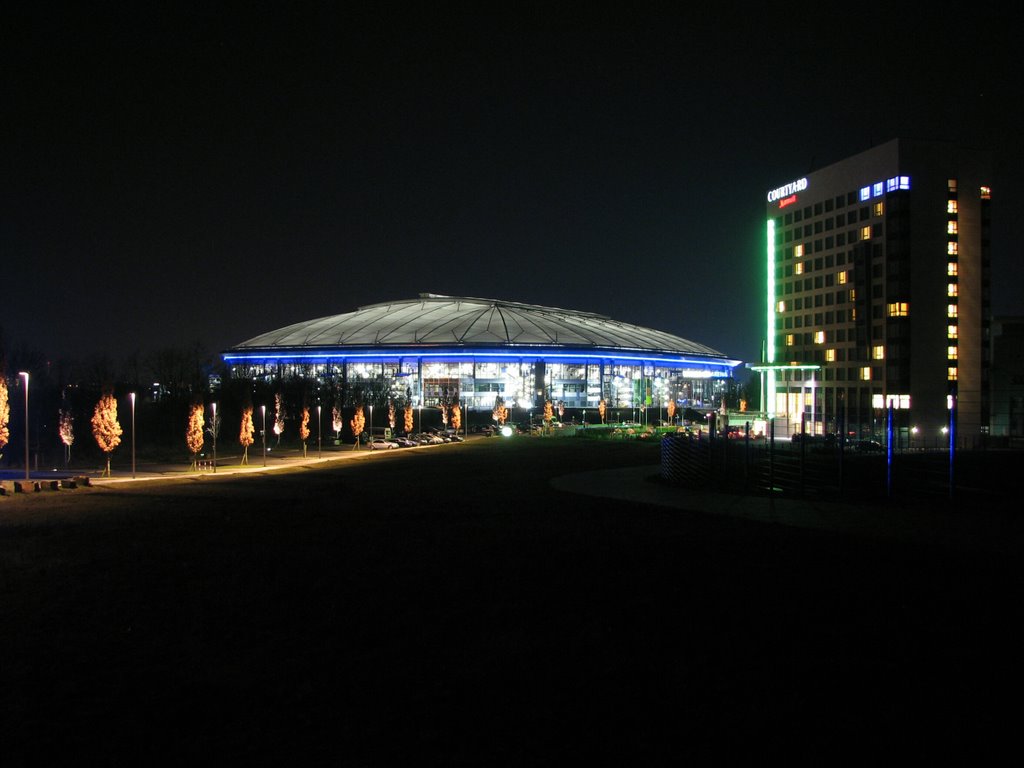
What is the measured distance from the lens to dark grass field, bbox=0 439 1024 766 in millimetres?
6531

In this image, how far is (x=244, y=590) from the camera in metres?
11.5

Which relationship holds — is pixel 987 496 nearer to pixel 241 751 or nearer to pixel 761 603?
pixel 761 603

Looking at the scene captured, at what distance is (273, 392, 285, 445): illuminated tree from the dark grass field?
4367 centimetres

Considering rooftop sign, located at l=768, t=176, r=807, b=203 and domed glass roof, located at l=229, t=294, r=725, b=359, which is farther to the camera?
rooftop sign, located at l=768, t=176, r=807, b=203

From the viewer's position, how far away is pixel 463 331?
91.1 meters

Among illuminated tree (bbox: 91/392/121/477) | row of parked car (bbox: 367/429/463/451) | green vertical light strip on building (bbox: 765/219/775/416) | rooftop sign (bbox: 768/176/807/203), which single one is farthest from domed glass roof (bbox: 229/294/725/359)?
illuminated tree (bbox: 91/392/121/477)

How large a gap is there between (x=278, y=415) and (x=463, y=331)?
3313cm

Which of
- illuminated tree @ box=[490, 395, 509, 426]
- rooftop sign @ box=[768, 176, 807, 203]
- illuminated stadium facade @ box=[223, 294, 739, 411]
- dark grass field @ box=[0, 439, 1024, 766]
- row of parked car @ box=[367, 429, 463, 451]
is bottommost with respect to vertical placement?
row of parked car @ box=[367, 429, 463, 451]

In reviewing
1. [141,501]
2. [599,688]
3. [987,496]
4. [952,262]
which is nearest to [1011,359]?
[952,262]

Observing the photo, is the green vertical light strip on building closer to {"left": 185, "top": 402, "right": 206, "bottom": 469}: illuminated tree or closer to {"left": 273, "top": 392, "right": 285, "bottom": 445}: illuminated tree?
{"left": 273, "top": 392, "right": 285, "bottom": 445}: illuminated tree

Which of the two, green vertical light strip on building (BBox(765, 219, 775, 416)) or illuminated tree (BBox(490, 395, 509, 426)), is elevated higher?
green vertical light strip on building (BBox(765, 219, 775, 416))

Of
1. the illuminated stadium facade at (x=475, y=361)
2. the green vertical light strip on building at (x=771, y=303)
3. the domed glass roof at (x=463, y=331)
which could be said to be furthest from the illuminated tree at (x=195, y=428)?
the green vertical light strip on building at (x=771, y=303)

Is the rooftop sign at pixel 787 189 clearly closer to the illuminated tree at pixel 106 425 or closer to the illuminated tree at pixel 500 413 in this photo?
the illuminated tree at pixel 500 413

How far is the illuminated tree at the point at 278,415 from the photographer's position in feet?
195
